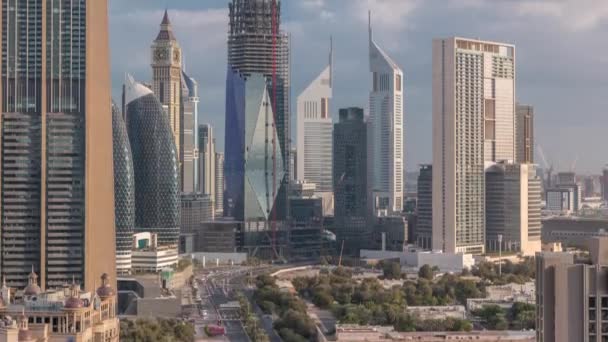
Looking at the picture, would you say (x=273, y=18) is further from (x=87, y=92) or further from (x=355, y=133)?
(x=87, y=92)

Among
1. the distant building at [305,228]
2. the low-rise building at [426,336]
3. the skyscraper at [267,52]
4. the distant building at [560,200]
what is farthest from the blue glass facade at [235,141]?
the low-rise building at [426,336]

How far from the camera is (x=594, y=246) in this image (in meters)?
10.6

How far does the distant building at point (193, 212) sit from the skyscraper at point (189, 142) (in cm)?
1258

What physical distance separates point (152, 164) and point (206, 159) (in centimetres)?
4176

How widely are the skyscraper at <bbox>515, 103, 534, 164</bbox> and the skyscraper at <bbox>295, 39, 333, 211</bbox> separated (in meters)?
35.5

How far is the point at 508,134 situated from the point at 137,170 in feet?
64.3

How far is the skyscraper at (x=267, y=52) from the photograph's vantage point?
77938mm

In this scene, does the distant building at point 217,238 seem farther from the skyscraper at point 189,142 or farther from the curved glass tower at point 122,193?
the skyscraper at point 189,142

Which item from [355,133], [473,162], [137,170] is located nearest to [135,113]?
[137,170]

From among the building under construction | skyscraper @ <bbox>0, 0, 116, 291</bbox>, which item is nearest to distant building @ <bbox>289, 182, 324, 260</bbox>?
the building under construction

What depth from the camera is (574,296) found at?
10.2 m

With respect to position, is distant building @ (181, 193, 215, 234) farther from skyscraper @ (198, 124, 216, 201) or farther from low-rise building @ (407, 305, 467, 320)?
low-rise building @ (407, 305, 467, 320)

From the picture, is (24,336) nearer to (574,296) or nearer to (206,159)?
(574,296)

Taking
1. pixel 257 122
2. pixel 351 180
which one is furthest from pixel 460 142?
pixel 351 180
